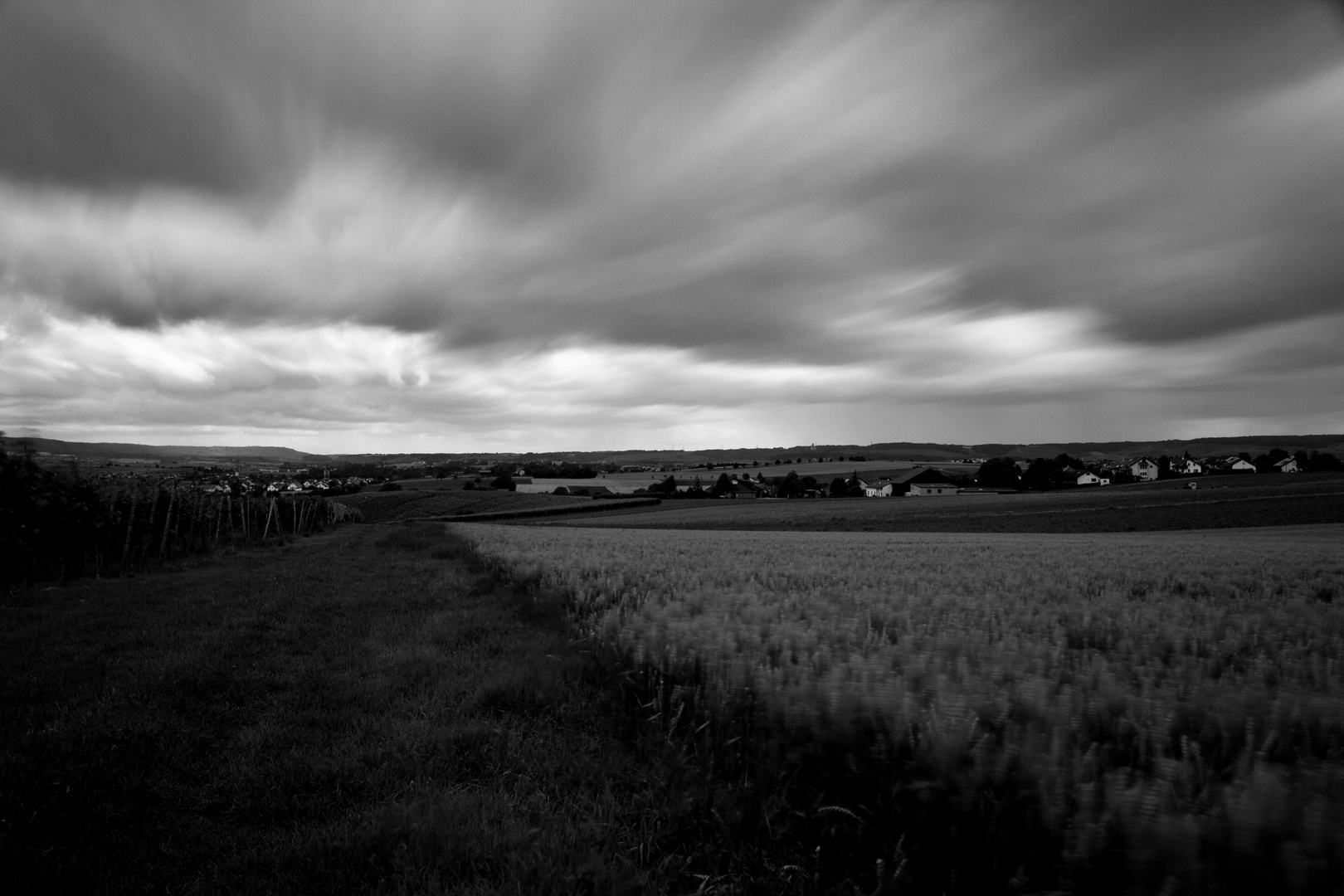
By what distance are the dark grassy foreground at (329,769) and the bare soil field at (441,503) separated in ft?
214

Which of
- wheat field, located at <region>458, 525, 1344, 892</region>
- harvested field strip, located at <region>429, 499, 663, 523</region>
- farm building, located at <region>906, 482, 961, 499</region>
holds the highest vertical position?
wheat field, located at <region>458, 525, 1344, 892</region>

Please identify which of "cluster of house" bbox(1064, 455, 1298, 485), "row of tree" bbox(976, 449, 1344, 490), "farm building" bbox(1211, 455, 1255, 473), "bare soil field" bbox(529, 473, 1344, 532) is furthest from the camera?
"cluster of house" bbox(1064, 455, 1298, 485)

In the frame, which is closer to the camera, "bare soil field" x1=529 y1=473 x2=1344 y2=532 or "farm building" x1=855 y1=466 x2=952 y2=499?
"bare soil field" x1=529 y1=473 x2=1344 y2=532

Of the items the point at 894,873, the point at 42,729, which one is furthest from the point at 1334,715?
the point at 42,729

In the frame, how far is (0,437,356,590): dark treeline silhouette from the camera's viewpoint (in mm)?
18328

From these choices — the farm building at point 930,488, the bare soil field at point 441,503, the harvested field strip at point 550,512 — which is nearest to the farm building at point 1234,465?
the farm building at point 930,488

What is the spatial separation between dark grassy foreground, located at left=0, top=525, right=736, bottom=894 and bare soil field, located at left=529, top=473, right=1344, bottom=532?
36043 millimetres

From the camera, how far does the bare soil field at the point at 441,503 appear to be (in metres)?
76.9

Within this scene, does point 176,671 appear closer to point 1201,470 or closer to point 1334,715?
point 1334,715

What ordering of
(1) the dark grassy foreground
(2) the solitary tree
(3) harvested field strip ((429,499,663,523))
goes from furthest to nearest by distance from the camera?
(2) the solitary tree < (3) harvested field strip ((429,499,663,523)) < (1) the dark grassy foreground

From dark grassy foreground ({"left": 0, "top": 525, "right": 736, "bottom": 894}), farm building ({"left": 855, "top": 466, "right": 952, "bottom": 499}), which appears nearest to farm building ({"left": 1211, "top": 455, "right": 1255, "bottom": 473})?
farm building ({"left": 855, "top": 466, "right": 952, "bottom": 499})

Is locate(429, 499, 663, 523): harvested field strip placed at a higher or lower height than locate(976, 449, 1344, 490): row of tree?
lower

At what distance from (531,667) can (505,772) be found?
2334 millimetres

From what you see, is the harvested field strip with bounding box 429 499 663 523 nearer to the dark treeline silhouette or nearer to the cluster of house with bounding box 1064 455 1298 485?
the dark treeline silhouette
